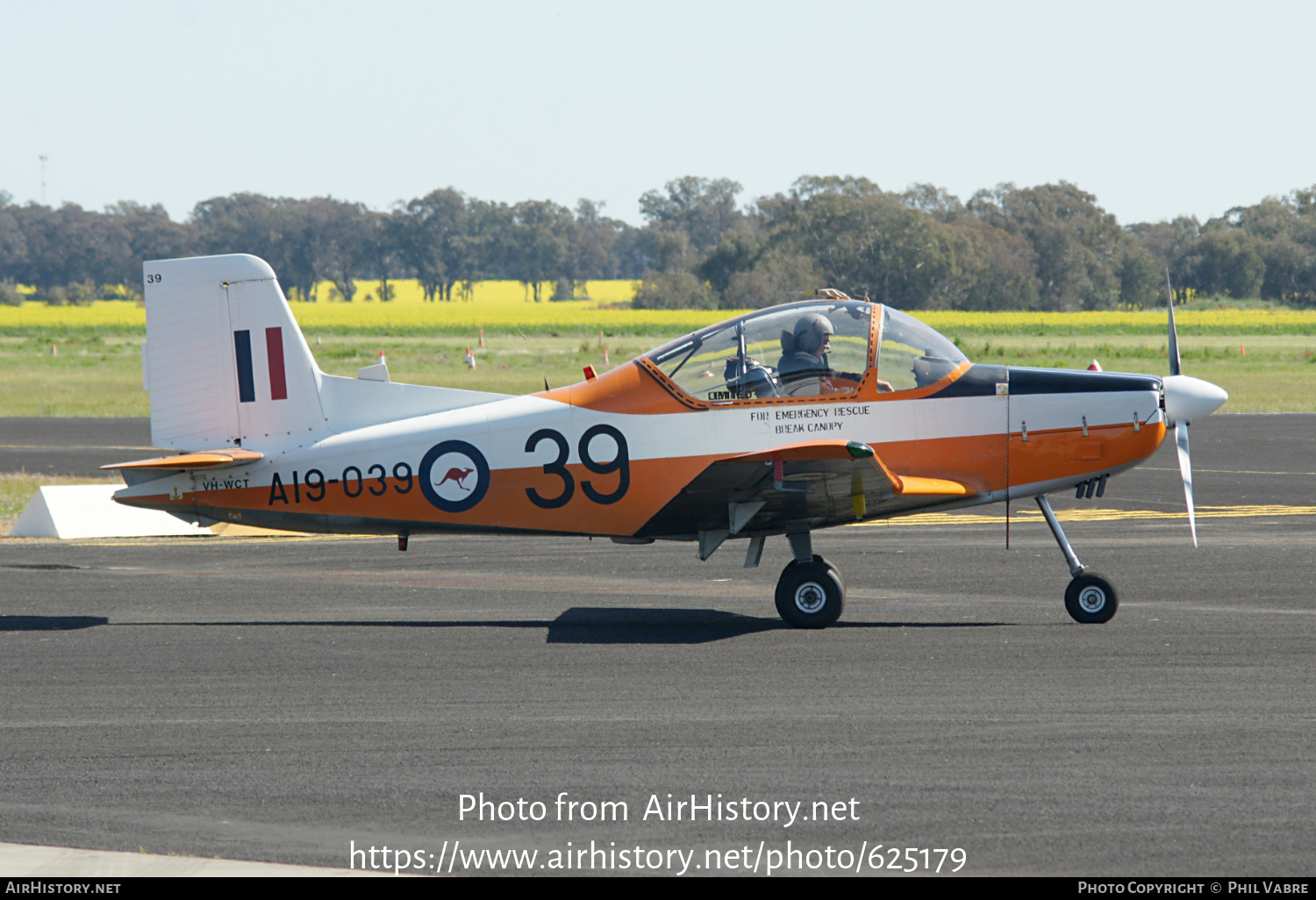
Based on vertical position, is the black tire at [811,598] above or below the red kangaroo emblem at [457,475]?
below

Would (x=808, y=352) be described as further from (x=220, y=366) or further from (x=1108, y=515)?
(x=1108, y=515)

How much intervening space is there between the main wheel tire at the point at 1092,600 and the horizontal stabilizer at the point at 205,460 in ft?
21.5

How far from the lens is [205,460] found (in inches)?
383

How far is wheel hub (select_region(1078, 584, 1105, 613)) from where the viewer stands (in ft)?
31.2

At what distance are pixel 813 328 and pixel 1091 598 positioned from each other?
118 inches

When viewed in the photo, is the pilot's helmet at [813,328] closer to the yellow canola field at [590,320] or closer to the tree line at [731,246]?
the yellow canola field at [590,320]

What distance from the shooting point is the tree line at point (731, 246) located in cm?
8062

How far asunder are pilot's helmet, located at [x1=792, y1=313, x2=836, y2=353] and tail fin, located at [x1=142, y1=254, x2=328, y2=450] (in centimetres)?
398

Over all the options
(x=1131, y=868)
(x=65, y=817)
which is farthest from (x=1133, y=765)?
(x=65, y=817)

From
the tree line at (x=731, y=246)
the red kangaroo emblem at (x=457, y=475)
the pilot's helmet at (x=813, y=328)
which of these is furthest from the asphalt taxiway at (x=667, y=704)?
the tree line at (x=731, y=246)

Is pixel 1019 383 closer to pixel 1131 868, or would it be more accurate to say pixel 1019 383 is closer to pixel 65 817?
pixel 1131 868

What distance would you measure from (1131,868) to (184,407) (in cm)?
807

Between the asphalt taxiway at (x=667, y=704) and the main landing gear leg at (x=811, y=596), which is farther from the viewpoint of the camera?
the main landing gear leg at (x=811, y=596)

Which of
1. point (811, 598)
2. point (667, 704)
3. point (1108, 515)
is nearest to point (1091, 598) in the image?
point (811, 598)
